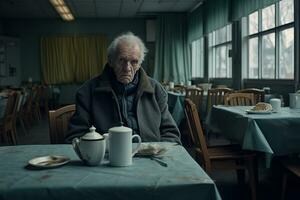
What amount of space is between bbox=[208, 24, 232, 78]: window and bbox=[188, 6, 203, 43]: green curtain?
472 millimetres

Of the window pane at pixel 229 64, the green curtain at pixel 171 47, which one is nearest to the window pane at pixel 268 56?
the window pane at pixel 229 64

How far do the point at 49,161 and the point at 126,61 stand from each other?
81 centimetres

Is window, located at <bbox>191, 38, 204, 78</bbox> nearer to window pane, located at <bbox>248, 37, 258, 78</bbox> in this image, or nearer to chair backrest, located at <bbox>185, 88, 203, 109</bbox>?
window pane, located at <bbox>248, 37, 258, 78</bbox>

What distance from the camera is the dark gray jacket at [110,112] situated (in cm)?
187

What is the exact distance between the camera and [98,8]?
32.3ft

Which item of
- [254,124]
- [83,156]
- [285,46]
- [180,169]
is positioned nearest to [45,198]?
[83,156]

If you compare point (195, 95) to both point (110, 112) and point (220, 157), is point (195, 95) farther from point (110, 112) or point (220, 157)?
point (110, 112)

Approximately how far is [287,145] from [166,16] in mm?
8553

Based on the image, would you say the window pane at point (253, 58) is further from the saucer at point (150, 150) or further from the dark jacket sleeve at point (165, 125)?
the saucer at point (150, 150)

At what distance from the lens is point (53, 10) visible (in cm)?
998

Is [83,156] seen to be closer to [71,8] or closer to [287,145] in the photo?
[287,145]

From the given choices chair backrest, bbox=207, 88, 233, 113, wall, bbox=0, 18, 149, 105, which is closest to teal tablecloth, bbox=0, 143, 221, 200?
chair backrest, bbox=207, 88, 233, 113

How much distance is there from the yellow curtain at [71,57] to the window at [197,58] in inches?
106

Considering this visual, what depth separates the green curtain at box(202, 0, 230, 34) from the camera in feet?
23.9
